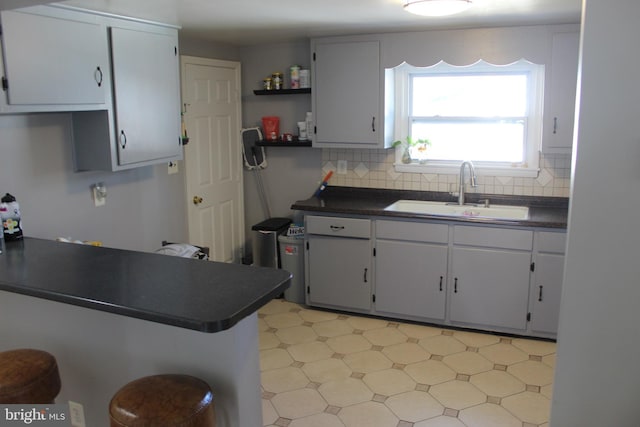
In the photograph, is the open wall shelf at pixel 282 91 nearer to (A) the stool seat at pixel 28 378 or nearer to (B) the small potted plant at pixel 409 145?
(B) the small potted plant at pixel 409 145

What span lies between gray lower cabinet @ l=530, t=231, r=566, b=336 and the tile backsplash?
24.3 inches

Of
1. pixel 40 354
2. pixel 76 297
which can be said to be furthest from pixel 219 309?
pixel 40 354

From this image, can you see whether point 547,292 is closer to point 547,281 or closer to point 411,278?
point 547,281

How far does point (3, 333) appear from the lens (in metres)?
2.42

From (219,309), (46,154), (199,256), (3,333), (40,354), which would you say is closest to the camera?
(219,309)

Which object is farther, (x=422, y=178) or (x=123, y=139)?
(x=422, y=178)

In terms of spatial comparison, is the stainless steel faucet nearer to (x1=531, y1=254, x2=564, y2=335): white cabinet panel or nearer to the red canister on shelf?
(x1=531, y1=254, x2=564, y2=335): white cabinet panel

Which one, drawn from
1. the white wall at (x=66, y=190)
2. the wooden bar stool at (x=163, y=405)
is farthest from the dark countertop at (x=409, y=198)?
the wooden bar stool at (x=163, y=405)

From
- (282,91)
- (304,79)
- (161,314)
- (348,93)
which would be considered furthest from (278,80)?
(161,314)

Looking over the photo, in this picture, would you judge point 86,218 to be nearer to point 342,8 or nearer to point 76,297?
point 76,297

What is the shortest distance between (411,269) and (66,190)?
2.33 meters

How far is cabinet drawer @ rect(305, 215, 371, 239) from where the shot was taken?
416cm

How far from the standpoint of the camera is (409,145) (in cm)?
457

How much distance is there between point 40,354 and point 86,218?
4.59 feet
